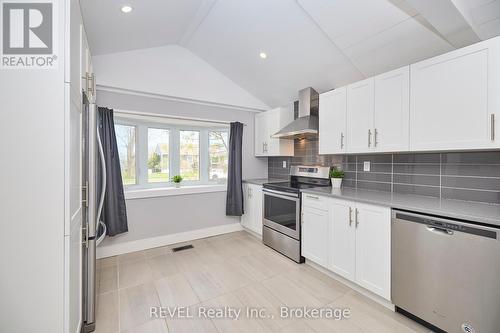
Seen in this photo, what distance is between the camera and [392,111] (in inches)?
82.4

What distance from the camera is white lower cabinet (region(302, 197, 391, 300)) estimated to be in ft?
6.28

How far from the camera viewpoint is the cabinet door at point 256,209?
11.5ft

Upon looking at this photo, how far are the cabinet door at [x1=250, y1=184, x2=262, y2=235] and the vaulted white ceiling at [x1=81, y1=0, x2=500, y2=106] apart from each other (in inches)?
65.8

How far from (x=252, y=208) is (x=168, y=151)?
1687 millimetres

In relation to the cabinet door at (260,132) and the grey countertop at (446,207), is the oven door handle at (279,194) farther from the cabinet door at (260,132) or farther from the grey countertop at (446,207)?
the cabinet door at (260,132)

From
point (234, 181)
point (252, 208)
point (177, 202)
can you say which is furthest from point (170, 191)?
point (252, 208)

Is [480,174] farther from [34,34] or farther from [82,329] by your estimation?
[82,329]

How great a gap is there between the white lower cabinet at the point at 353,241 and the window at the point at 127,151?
258 centimetres

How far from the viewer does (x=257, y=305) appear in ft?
6.52

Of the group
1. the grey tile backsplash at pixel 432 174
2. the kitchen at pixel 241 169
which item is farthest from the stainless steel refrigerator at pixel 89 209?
the grey tile backsplash at pixel 432 174

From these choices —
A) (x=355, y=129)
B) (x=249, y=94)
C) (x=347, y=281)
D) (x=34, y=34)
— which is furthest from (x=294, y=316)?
(x=249, y=94)

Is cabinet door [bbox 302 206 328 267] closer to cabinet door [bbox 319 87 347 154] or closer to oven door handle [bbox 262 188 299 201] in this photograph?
oven door handle [bbox 262 188 299 201]

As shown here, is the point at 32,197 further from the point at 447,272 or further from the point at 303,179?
the point at 303,179

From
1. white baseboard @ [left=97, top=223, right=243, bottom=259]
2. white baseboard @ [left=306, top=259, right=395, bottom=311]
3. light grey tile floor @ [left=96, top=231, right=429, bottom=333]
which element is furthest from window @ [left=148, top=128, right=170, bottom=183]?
white baseboard @ [left=306, top=259, right=395, bottom=311]
